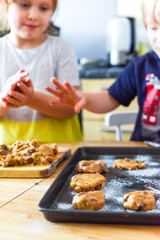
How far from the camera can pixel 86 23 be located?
3189 millimetres

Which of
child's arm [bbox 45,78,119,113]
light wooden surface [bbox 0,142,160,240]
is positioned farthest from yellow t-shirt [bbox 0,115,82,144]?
light wooden surface [bbox 0,142,160,240]

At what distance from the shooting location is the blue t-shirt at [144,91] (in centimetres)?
128

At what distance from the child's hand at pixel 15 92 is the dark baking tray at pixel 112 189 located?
30cm

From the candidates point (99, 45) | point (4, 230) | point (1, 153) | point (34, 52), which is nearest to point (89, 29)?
point (99, 45)

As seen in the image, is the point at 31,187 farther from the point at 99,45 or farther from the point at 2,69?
the point at 99,45

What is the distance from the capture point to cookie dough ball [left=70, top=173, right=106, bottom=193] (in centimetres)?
62

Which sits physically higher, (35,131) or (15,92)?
(15,92)

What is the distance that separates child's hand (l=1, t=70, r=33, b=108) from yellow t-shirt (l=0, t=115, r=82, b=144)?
0.79 ft

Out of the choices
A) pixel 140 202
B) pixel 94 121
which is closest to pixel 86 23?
pixel 94 121

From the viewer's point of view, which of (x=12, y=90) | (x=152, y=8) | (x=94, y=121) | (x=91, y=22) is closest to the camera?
(x=152, y=8)

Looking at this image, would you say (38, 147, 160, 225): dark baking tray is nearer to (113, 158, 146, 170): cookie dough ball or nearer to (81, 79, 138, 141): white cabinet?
(113, 158, 146, 170): cookie dough ball

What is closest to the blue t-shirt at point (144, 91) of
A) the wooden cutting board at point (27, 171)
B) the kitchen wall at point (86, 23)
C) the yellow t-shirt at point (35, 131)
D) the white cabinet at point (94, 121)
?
the yellow t-shirt at point (35, 131)

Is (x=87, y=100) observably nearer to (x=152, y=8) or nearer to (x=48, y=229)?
(x=152, y=8)

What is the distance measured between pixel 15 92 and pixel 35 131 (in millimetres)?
319
